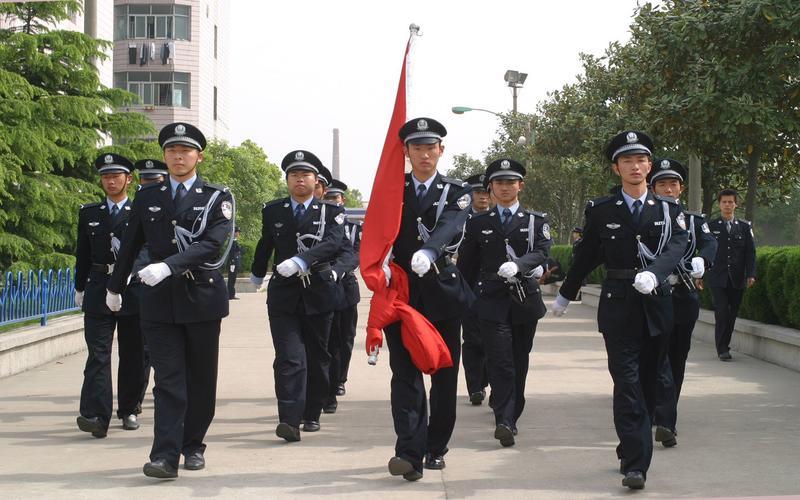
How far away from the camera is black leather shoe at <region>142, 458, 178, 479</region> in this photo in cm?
731

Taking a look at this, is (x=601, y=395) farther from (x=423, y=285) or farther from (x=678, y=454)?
(x=423, y=285)

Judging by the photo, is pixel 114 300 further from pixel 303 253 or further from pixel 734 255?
pixel 734 255

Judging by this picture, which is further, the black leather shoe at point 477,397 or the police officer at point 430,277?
the black leather shoe at point 477,397

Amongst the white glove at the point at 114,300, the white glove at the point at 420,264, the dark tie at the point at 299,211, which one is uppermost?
the dark tie at the point at 299,211

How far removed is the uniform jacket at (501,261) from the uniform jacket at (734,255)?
5177 mm

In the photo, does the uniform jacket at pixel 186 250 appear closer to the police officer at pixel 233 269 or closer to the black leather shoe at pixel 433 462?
the black leather shoe at pixel 433 462

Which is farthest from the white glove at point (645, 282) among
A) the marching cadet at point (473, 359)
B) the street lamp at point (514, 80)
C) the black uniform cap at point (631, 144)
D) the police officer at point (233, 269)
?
the street lamp at point (514, 80)

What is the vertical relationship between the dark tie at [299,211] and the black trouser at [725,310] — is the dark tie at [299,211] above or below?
above

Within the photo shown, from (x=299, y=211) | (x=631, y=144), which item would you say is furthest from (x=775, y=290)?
(x=631, y=144)

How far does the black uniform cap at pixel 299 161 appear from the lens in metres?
9.54

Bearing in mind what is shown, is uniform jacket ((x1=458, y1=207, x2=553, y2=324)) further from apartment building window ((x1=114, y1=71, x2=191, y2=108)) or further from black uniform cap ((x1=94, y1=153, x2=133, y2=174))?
apartment building window ((x1=114, y1=71, x2=191, y2=108))

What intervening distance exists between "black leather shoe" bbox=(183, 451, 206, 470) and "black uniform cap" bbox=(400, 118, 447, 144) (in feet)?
7.90

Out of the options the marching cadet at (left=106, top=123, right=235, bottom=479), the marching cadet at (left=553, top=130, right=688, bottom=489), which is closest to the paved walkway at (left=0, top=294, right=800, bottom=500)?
the marching cadet at (left=106, top=123, right=235, bottom=479)

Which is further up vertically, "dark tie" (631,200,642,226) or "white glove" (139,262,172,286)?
"dark tie" (631,200,642,226)
